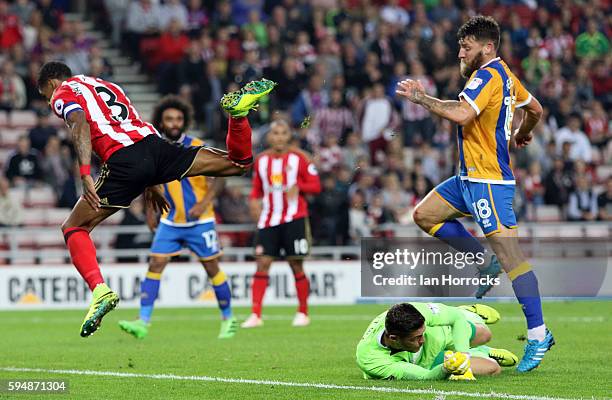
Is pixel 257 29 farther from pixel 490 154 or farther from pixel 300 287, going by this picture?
pixel 490 154

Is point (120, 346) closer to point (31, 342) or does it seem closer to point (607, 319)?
point (31, 342)

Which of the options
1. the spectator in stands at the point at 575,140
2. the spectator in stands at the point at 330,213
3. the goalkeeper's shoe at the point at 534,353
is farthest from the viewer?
the spectator in stands at the point at 575,140

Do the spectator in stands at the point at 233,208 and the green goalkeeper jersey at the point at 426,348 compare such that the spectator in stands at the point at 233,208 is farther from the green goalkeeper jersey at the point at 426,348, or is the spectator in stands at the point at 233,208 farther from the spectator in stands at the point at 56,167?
the green goalkeeper jersey at the point at 426,348

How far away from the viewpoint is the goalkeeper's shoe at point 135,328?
42.8 feet

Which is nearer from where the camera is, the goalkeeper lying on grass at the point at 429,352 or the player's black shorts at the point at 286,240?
the goalkeeper lying on grass at the point at 429,352

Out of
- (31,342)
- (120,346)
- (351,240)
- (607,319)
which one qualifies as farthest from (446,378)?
(351,240)

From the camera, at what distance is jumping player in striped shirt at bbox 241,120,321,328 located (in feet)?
50.2

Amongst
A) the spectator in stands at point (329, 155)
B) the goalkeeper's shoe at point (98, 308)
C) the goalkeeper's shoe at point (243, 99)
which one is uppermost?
the goalkeeper's shoe at point (243, 99)

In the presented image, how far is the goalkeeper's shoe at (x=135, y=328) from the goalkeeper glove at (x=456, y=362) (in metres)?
5.13

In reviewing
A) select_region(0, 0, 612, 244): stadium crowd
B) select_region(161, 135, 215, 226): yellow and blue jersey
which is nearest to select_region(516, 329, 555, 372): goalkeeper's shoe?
select_region(161, 135, 215, 226): yellow and blue jersey

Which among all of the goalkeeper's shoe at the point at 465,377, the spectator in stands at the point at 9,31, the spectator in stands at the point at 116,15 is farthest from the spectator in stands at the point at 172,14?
the goalkeeper's shoe at the point at 465,377

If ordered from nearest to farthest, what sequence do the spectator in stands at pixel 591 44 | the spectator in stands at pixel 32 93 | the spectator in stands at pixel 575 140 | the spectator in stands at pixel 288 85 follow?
the spectator in stands at pixel 32 93 → the spectator in stands at pixel 288 85 → the spectator in stands at pixel 575 140 → the spectator in stands at pixel 591 44

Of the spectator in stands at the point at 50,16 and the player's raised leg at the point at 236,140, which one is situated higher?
the spectator in stands at the point at 50,16

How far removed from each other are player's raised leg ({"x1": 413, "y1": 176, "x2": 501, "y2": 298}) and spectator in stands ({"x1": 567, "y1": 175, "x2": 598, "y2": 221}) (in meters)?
12.3
